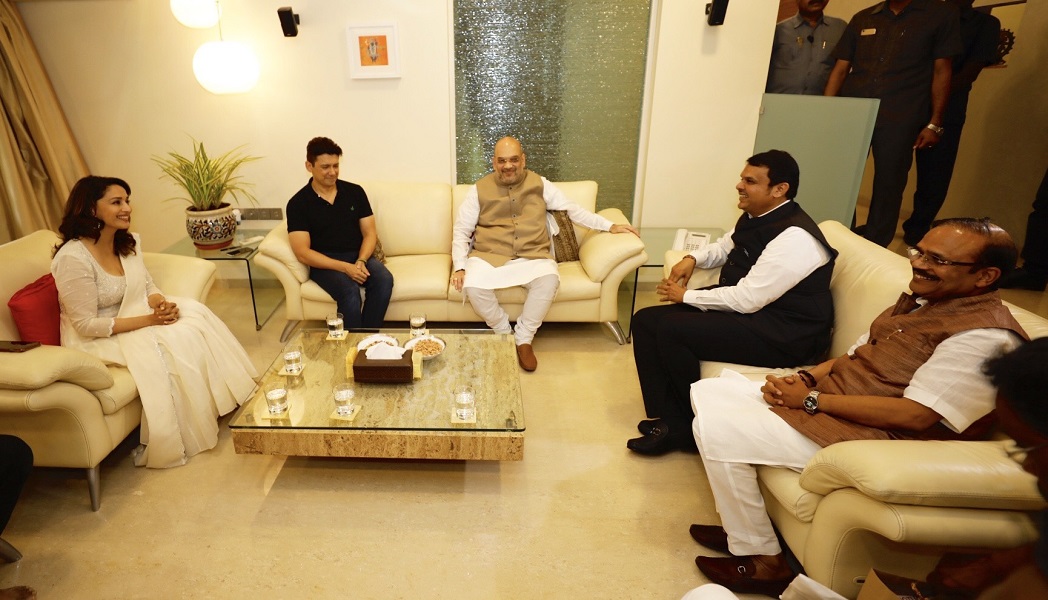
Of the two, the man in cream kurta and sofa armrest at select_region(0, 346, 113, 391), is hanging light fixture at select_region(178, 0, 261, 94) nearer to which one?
the man in cream kurta

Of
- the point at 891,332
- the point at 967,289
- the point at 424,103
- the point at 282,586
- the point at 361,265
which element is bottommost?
the point at 282,586

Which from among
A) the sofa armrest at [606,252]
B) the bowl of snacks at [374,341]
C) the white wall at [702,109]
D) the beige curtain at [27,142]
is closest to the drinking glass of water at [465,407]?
the bowl of snacks at [374,341]

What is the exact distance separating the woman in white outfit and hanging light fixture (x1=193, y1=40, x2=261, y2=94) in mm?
1392

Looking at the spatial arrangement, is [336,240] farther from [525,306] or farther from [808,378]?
[808,378]

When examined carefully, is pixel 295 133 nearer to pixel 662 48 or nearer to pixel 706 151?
pixel 662 48

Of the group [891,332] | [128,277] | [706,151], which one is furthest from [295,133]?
[891,332]

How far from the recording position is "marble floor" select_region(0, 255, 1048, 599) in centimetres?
184

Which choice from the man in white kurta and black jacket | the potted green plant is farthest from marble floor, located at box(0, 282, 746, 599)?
the potted green plant

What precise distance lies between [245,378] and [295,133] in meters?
1.89

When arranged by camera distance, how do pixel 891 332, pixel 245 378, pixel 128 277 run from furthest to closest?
1. pixel 245 378
2. pixel 128 277
3. pixel 891 332

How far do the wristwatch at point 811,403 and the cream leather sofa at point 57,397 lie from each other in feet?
7.69

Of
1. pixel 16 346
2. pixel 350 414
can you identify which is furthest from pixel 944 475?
pixel 16 346

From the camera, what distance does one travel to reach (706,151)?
3.98 metres

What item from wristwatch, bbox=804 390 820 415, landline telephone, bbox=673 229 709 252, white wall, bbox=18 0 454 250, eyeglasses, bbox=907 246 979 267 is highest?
white wall, bbox=18 0 454 250
